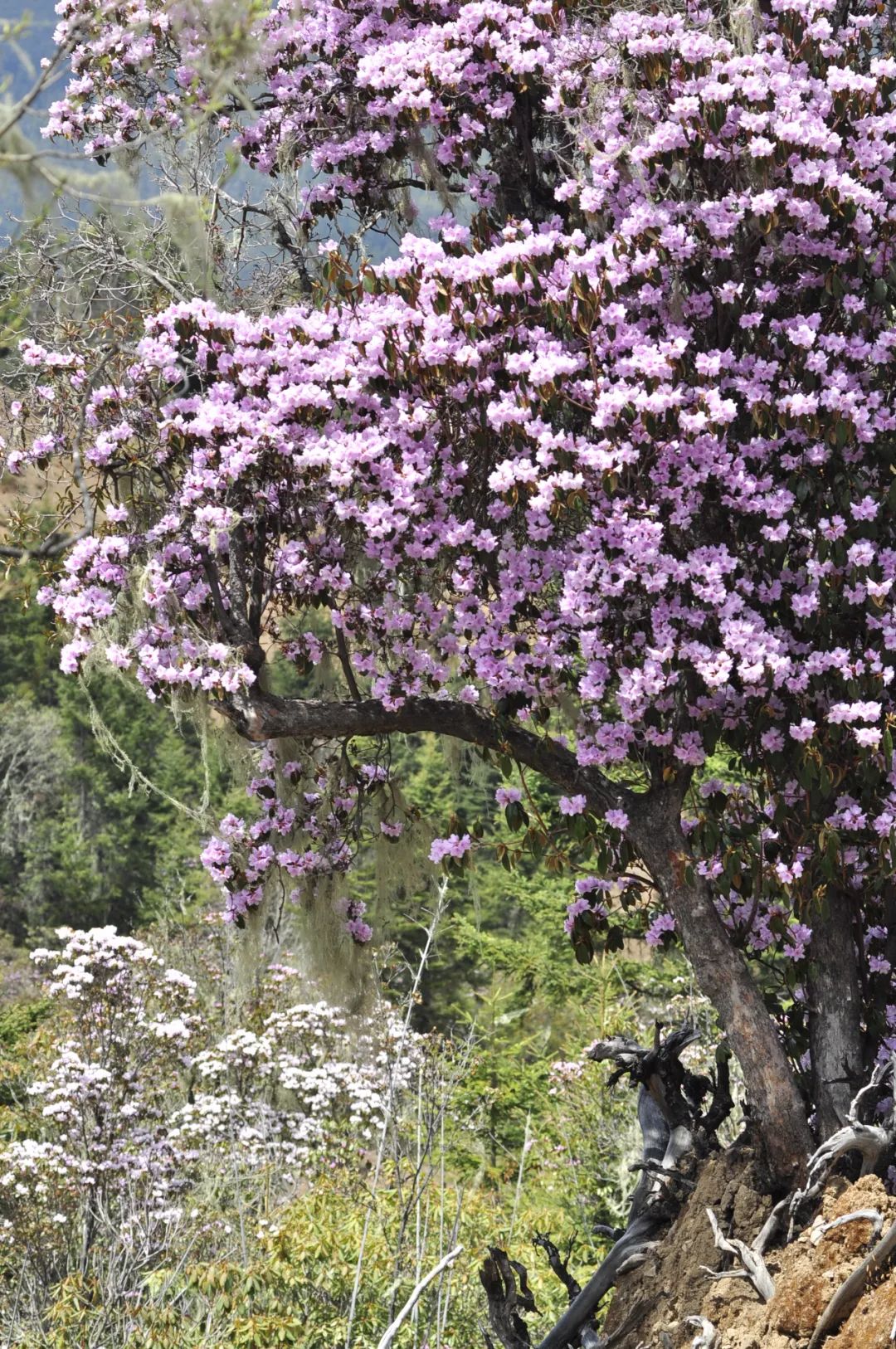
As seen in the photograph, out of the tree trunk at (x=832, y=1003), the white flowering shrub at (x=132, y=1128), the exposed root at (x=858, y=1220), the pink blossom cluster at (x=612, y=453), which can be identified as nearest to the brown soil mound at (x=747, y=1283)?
the exposed root at (x=858, y=1220)

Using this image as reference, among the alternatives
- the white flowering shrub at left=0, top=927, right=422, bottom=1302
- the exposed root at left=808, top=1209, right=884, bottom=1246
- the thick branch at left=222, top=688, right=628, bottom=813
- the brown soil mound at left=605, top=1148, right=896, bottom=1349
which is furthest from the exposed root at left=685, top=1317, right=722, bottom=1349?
the white flowering shrub at left=0, top=927, right=422, bottom=1302

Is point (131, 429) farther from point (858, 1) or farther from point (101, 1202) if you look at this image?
point (101, 1202)

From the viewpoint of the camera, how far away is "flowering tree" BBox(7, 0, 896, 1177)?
13.8ft

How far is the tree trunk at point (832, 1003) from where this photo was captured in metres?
4.63

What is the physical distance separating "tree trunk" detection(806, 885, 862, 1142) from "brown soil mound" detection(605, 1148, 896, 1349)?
1.27ft

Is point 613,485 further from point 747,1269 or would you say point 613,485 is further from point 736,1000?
point 747,1269

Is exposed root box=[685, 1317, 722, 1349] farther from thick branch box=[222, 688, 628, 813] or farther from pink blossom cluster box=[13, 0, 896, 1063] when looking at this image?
thick branch box=[222, 688, 628, 813]

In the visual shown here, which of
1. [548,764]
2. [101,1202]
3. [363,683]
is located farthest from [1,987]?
[548,764]

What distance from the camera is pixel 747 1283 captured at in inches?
161

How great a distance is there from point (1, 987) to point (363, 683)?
16287mm

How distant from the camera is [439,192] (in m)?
5.27

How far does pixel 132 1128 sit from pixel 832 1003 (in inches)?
194

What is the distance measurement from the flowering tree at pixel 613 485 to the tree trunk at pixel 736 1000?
0.01 meters

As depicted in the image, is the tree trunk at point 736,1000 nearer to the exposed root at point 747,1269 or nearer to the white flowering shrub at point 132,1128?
the exposed root at point 747,1269
